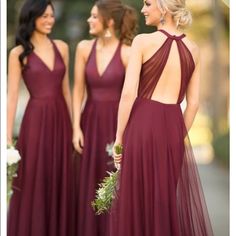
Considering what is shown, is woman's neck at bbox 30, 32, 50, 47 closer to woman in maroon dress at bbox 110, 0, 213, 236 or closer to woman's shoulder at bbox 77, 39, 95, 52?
woman's shoulder at bbox 77, 39, 95, 52

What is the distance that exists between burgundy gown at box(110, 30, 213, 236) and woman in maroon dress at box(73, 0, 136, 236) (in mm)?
1015

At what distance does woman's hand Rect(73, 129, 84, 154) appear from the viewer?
6.86 m

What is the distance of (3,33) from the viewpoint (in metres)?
6.17

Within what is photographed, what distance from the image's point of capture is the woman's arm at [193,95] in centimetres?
584

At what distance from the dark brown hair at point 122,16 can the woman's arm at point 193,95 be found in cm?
106

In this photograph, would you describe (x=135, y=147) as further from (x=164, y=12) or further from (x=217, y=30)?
(x=217, y=30)

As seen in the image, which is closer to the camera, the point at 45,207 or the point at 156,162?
the point at 156,162

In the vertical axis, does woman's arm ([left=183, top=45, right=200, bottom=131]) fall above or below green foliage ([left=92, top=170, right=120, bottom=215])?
above

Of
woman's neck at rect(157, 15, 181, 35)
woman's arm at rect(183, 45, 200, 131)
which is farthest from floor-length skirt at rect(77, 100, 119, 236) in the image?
woman's neck at rect(157, 15, 181, 35)

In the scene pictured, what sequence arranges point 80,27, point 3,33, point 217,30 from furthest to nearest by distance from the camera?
1. point 217,30
2. point 80,27
3. point 3,33

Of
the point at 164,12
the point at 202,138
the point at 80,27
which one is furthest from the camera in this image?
the point at 202,138

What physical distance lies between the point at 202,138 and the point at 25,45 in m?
17.1

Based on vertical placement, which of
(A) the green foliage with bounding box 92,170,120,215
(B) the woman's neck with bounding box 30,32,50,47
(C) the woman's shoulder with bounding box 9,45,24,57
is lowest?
(A) the green foliage with bounding box 92,170,120,215

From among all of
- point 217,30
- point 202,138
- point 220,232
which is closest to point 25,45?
point 220,232
